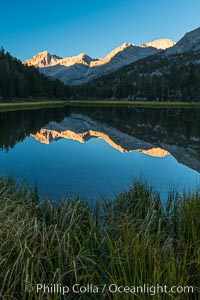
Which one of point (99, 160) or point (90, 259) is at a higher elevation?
point (90, 259)

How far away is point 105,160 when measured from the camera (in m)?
25.1

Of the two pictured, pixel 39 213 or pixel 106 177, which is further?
pixel 106 177

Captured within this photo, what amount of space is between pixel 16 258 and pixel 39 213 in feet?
10.6

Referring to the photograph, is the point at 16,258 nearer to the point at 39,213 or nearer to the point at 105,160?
the point at 39,213

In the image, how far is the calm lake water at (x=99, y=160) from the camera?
16.8m

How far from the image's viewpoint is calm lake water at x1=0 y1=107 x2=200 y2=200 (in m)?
16.8

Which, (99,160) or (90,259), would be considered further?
(99,160)

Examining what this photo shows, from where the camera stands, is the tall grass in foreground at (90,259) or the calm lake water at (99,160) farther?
the calm lake water at (99,160)

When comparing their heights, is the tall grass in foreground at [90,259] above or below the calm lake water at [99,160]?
above

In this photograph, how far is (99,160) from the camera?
82.7ft

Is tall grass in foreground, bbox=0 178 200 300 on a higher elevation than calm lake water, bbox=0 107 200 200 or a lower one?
higher

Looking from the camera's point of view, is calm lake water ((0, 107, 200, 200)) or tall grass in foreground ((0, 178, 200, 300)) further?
calm lake water ((0, 107, 200, 200))

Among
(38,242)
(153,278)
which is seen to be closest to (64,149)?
(38,242)

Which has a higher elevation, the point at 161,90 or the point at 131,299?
the point at 161,90
